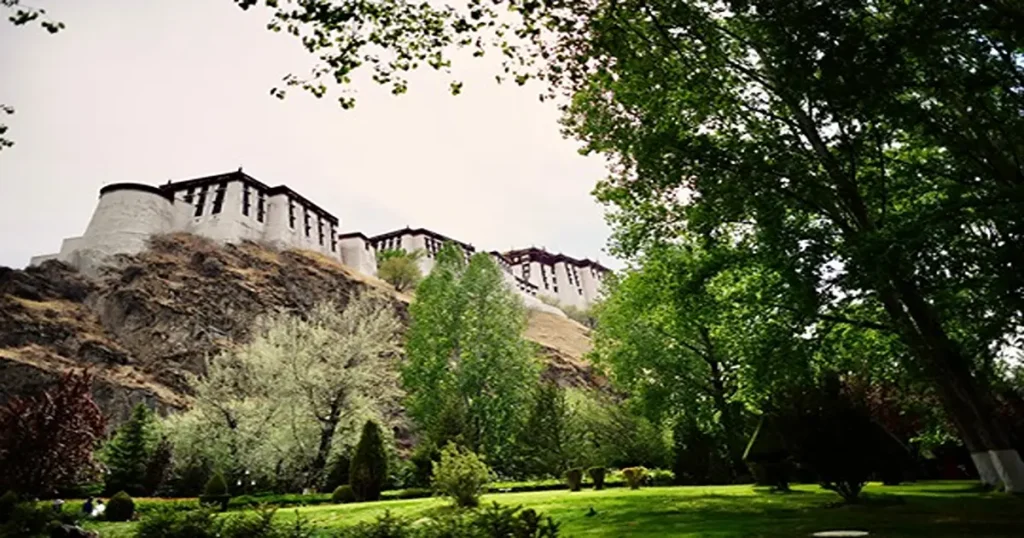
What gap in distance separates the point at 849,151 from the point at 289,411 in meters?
29.4

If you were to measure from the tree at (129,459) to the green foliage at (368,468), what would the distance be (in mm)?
14002

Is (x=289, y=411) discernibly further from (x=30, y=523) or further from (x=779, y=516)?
(x=779, y=516)

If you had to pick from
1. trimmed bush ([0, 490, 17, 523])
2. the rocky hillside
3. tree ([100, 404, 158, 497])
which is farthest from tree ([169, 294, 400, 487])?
the rocky hillside

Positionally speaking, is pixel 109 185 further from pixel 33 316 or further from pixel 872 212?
pixel 872 212

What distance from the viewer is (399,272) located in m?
87.4

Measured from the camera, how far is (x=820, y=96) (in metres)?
10.5

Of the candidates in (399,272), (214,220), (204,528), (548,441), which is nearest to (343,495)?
(548,441)

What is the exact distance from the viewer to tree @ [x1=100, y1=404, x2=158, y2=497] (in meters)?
30.8

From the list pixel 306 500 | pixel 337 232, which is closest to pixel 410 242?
pixel 337 232

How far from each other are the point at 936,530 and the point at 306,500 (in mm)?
22137

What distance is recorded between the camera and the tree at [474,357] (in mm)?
35594

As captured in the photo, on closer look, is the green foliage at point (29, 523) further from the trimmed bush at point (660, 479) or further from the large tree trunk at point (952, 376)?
the trimmed bush at point (660, 479)

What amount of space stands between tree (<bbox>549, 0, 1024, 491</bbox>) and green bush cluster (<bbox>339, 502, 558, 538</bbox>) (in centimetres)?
682

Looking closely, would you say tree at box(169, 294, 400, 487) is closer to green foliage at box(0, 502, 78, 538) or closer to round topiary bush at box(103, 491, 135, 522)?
round topiary bush at box(103, 491, 135, 522)
